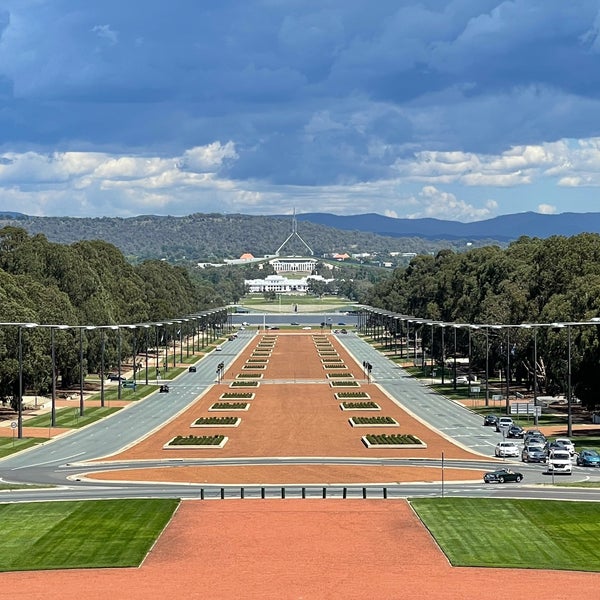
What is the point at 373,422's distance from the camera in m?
130

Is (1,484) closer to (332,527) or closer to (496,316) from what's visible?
(332,527)

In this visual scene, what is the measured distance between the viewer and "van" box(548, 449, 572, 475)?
301 ft

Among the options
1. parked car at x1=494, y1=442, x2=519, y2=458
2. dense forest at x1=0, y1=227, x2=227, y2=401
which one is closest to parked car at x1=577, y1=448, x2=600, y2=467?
parked car at x1=494, y1=442, x2=519, y2=458

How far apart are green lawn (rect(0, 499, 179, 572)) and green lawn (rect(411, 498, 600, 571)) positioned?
602 inches

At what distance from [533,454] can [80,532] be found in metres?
41.5

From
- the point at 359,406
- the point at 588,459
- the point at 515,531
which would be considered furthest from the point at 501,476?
the point at 359,406

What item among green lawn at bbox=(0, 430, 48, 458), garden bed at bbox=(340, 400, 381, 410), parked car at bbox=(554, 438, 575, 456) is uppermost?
parked car at bbox=(554, 438, 575, 456)

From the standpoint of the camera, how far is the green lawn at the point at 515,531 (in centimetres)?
6322

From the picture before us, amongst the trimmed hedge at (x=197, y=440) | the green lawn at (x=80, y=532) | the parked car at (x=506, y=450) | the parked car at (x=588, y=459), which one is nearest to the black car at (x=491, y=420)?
the parked car at (x=506, y=450)

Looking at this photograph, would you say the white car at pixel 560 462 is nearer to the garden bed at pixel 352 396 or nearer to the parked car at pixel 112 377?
the garden bed at pixel 352 396

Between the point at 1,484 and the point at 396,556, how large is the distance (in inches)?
1373

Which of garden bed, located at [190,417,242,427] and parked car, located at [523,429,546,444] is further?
garden bed, located at [190,417,242,427]

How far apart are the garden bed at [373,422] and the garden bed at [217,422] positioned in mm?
11579

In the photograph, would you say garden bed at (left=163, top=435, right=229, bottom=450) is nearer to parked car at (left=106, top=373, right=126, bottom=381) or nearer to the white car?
the white car
